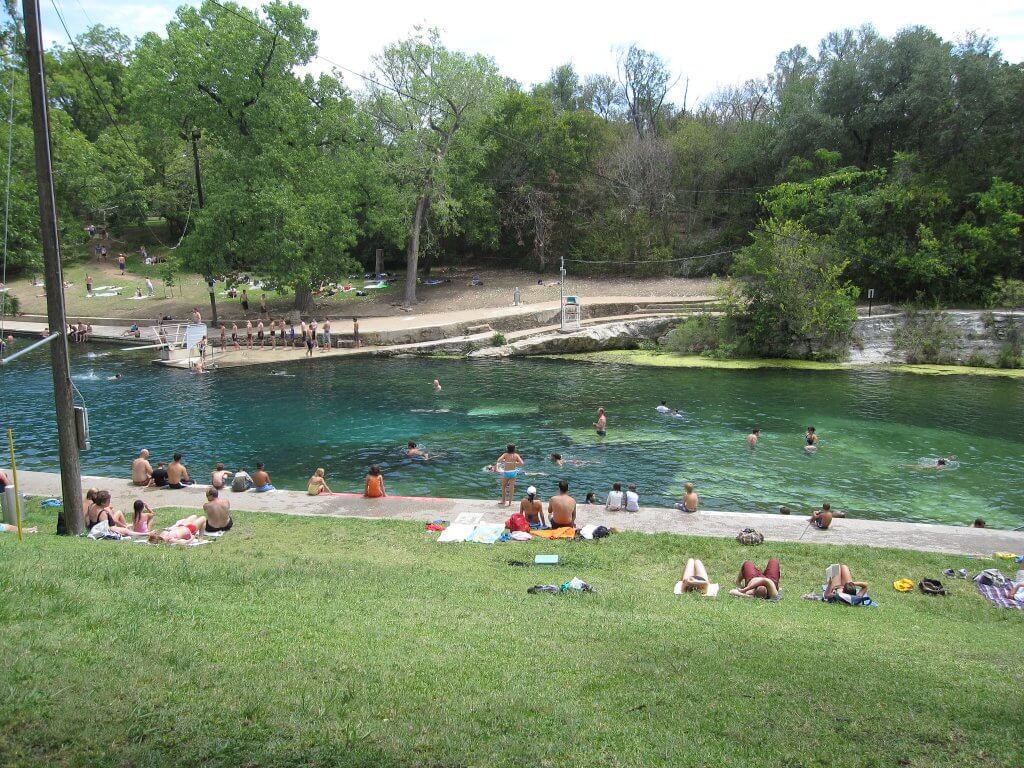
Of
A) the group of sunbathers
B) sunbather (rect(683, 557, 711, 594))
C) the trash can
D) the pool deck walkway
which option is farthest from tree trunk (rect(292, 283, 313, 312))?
the group of sunbathers

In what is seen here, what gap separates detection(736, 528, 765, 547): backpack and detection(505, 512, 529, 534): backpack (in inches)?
163

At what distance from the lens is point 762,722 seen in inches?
268

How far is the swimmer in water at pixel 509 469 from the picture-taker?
56.6 feet

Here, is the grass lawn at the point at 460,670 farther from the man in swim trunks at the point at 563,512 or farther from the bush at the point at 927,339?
the bush at the point at 927,339

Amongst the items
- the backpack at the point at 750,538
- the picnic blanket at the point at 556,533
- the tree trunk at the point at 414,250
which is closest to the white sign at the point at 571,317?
the tree trunk at the point at 414,250

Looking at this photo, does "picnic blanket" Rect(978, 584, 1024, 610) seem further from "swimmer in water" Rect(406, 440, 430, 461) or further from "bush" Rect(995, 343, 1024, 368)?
"bush" Rect(995, 343, 1024, 368)

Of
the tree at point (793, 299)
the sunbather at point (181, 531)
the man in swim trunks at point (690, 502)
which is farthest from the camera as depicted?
the tree at point (793, 299)

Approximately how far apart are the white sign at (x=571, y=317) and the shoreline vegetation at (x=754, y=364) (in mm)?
2278

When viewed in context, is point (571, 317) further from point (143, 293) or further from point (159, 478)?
point (143, 293)

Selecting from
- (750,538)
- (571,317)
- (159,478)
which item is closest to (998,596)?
(750,538)

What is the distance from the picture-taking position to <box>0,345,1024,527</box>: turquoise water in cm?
2008

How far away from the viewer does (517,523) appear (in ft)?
50.2

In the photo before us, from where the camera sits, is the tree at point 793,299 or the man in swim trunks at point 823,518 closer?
the man in swim trunks at point 823,518

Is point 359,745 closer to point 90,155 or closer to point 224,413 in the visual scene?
point 224,413
